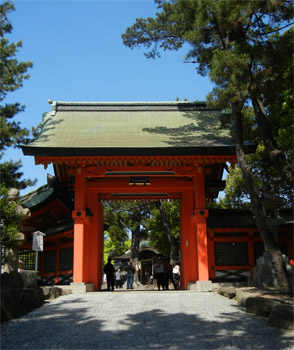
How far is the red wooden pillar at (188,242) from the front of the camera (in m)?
15.8

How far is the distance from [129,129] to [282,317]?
449 inches

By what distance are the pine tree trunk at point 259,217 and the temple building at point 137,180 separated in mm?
1988

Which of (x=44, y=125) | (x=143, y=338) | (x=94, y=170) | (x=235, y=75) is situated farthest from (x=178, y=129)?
(x=143, y=338)

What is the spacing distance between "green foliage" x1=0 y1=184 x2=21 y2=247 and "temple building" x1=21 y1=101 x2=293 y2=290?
8.78 feet

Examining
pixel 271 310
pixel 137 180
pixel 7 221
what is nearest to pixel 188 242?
pixel 137 180

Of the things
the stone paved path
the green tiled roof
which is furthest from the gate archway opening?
the stone paved path

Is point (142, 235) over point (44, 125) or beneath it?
beneath

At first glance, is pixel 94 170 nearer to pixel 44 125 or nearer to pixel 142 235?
pixel 44 125

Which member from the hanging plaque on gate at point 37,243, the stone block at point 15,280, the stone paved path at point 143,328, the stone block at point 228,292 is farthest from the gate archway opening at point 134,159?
the stone paved path at point 143,328

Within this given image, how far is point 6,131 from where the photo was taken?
17.1 meters

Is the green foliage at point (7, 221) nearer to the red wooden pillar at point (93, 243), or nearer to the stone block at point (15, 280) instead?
the stone block at point (15, 280)

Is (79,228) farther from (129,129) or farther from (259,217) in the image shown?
(259,217)

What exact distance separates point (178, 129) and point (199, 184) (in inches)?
122

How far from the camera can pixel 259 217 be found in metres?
9.97
